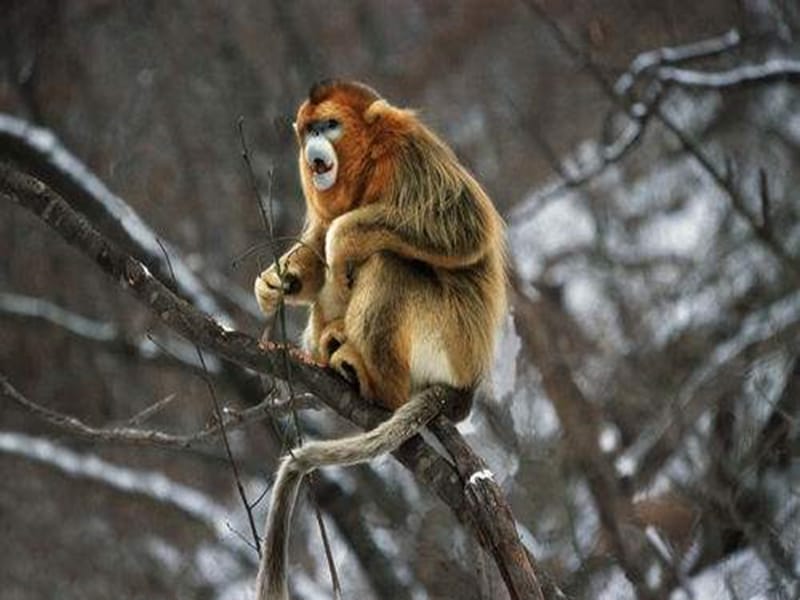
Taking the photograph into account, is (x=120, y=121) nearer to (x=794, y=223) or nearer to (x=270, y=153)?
(x=270, y=153)

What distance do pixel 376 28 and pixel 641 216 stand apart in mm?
3880

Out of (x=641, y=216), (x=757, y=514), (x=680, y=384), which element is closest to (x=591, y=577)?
(x=757, y=514)

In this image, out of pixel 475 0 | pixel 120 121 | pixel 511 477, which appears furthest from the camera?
pixel 475 0

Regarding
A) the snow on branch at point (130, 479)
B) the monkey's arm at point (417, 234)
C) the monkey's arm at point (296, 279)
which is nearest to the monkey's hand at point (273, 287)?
the monkey's arm at point (296, 279)

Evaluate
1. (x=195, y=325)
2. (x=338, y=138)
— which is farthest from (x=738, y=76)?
(x=195, y=325)

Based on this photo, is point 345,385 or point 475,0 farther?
point 475,0

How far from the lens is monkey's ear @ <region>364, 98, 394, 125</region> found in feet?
18.5

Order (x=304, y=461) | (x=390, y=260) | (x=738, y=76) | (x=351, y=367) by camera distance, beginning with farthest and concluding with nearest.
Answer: (x=738, y=76), (x=390, y=260), (x=351, y=367), (x=304, y=461)

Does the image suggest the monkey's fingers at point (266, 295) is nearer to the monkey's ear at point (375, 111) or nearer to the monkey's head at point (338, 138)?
the monkey's head at point (338, 138)

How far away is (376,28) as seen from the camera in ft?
46.0

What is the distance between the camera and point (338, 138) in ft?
18.3

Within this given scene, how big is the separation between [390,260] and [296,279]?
33 cm

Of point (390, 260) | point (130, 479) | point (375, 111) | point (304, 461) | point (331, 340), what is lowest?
point (304, 461)

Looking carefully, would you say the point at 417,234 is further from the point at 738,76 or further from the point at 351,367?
the point at 738,76
